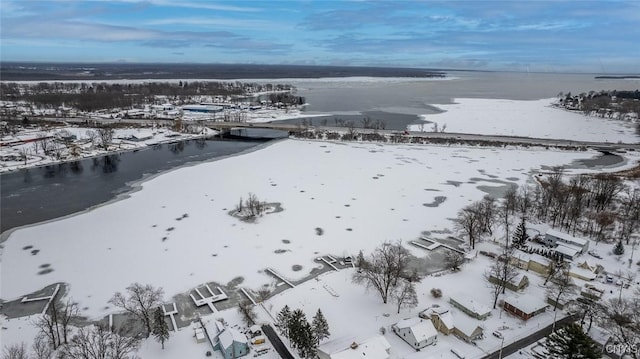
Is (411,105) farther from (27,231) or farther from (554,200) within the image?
(27,231)

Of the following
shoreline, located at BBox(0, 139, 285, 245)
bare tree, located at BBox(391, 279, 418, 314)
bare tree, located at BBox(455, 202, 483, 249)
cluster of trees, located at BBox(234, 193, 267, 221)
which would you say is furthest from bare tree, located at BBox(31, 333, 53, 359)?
bare tree, located at BBox(455, 202, 483, 249)

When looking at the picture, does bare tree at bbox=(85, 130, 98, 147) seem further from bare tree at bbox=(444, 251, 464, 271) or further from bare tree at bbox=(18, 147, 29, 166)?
bare tree at bbox=(444, 251, 464, 271)

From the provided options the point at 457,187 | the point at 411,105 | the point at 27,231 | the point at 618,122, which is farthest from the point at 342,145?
the point at 618,122

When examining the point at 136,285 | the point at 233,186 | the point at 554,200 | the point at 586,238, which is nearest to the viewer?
the point at 136,285

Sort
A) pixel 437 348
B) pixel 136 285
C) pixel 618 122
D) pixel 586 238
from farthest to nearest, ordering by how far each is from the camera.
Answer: pixel 618 122
pixel 586 238
pixel 136 285
pixel 437 348

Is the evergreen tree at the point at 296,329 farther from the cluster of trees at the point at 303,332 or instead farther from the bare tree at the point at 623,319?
the bare tree at the point at 623,319
